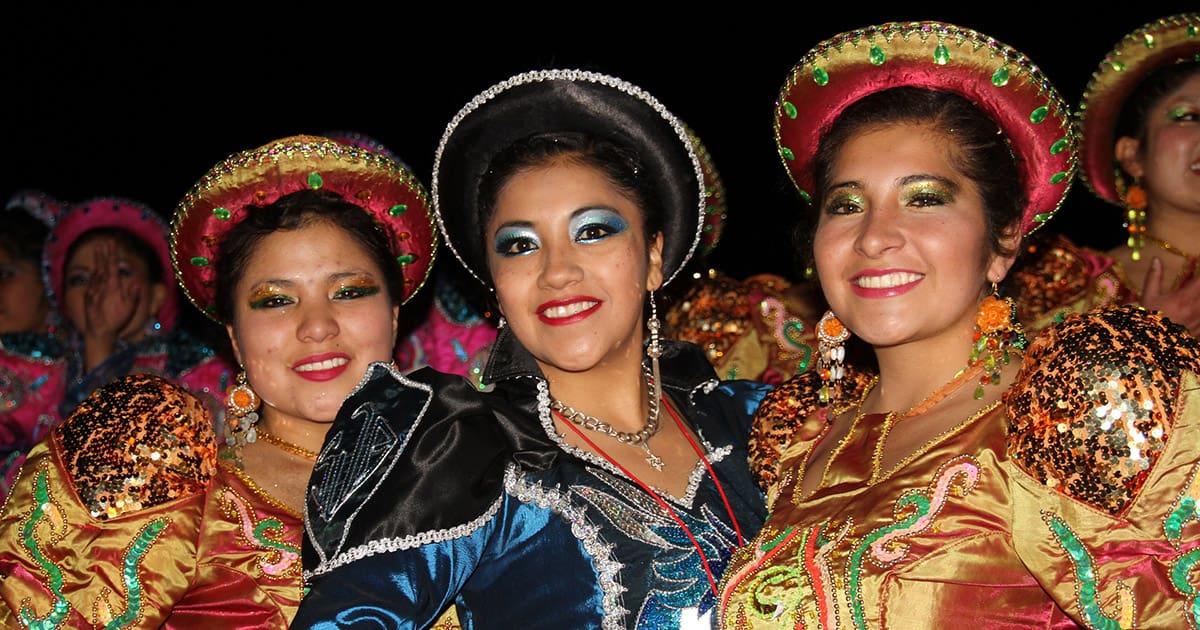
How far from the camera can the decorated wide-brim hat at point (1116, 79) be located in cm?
364

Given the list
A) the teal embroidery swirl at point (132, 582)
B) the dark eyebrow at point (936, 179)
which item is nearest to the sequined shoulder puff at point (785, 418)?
the dark eyebrow at point (936, 179)

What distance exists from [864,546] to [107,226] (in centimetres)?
363

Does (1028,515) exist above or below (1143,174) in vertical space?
below

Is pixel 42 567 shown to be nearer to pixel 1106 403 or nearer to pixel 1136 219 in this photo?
pixel 1106 403

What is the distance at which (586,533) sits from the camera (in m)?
2.52

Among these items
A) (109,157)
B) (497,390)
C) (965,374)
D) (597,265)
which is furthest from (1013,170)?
(109,157)

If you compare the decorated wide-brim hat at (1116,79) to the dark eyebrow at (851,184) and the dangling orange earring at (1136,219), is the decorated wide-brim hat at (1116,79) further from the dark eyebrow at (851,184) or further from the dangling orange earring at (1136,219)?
the dark eyebrow at (851,184)

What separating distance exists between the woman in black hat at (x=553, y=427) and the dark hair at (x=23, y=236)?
10.1 feet

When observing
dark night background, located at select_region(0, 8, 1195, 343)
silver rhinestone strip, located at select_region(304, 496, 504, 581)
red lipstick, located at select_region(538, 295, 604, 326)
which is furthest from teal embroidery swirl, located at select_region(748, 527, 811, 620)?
dark night background, located at select_region(0, 8, 1195, 343)

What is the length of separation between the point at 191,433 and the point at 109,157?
126 inches

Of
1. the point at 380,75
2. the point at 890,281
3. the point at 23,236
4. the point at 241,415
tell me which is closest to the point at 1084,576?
the point at 890,281

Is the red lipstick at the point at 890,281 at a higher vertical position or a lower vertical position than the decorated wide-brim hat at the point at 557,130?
lower

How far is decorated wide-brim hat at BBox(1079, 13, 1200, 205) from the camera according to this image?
3.64 meters

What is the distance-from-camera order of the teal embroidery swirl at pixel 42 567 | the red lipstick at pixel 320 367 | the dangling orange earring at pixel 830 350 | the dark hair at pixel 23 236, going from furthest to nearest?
1. the dark hair at pixel 23 236
2. the red lipstick at pixel 320 367
3. the dangling orange earring at pixel 830 350
4. the teal embroidery swirl at pixel 42 567
